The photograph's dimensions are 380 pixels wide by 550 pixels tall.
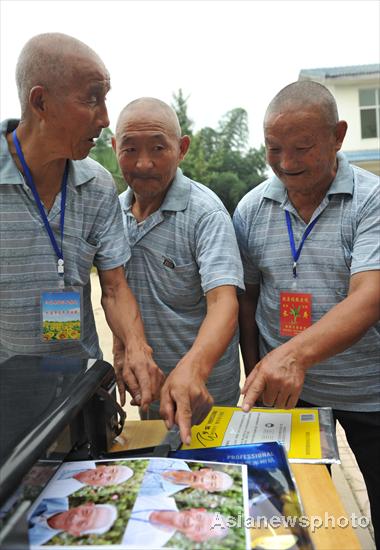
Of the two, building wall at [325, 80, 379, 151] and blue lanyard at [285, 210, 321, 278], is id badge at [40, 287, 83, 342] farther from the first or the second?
building wall at [325, 80, 379, 151]

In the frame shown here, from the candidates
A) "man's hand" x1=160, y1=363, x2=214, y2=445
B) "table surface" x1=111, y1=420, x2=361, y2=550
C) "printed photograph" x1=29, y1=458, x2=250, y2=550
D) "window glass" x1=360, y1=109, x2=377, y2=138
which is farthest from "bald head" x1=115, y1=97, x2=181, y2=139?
"window glass" x1=360, y1=109, x2=377, y2=138

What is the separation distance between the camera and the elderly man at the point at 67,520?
0.75 meters

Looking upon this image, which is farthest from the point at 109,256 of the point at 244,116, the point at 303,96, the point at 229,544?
the point at 244,116

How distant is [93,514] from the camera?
78 centimetres

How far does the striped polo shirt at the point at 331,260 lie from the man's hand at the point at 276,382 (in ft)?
1.25

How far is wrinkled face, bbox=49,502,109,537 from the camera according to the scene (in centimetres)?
75

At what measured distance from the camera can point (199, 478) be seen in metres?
0.88

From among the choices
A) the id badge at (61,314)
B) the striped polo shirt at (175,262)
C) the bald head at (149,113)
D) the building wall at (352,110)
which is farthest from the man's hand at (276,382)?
the building wall at (352,110)

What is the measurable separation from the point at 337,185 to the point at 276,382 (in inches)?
26.8

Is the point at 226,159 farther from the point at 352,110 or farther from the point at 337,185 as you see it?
the point at 337,185

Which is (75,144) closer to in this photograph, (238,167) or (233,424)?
(233,424)

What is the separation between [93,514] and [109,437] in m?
0.37

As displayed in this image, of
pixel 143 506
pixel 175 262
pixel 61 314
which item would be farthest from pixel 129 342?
pixel 143 506

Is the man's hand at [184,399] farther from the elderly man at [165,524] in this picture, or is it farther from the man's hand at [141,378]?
the elderly man at [165,524]
